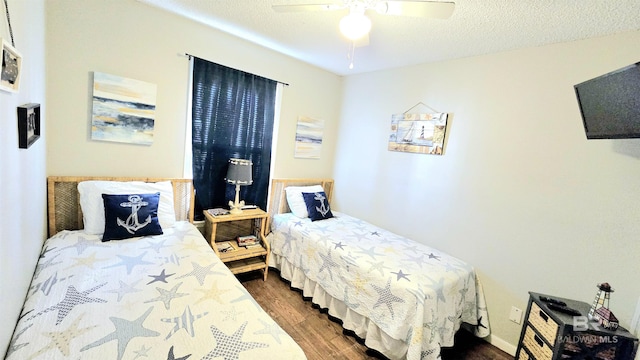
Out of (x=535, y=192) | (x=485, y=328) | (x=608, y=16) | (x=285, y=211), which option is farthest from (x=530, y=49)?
(x=285, y=211)

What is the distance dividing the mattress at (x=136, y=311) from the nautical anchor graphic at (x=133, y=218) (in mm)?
159

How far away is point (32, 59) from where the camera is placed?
1290 millimetres

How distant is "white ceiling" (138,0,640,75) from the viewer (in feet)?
4.89

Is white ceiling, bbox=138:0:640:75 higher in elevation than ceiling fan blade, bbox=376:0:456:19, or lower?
higher

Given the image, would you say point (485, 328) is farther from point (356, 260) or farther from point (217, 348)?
point (217, 348)

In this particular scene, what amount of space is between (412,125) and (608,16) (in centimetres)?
143

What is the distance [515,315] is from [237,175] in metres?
2.62

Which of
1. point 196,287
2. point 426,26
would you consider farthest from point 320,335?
point 426,26

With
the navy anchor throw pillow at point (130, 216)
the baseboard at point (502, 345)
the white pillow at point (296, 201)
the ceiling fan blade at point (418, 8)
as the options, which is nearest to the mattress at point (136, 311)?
the navy anchor throw pillow at point (130, 216)

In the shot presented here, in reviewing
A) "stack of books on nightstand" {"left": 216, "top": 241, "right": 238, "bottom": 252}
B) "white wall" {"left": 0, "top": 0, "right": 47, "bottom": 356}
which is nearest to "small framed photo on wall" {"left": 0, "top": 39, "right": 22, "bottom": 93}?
"white wall" {"left": 0, "top": 0, "right": 47, "bottom": 356}

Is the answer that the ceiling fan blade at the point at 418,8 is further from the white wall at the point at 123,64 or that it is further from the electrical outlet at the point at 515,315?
the electrical outlet at the point at 515,315

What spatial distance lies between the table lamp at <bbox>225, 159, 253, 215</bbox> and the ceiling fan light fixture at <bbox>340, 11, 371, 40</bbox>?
1.59 m

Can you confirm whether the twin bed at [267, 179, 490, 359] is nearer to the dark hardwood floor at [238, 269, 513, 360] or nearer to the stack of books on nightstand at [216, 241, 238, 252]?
the dark hardwood floor at [238, 269, 513, 360]

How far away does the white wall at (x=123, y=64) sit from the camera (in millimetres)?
1814
